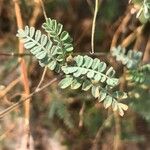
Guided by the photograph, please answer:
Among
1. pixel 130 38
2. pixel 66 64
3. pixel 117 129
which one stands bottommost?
pixel 117 129

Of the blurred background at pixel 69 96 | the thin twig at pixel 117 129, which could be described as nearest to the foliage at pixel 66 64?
the blurred background at pixel 69 96

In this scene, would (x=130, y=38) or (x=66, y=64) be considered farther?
(x=130, y=38)

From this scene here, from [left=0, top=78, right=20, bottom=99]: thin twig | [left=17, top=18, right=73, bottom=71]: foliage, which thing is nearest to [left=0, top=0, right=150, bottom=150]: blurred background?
[left=0, top=78, right=20, bottom=99]: thin twig

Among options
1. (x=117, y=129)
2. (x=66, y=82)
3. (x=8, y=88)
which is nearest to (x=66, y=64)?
(x=66, y=82)

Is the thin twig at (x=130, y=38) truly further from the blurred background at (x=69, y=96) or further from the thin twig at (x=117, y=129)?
the thin twig at (x=117, y=129)

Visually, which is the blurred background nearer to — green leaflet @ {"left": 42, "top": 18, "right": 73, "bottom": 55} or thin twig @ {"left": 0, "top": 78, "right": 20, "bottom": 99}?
thin twig @ {"left": 0, "top": 78, "right": 20, "bottom": 99}

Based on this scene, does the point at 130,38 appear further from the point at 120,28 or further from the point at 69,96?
the point at 69,96

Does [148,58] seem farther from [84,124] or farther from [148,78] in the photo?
[148,78]

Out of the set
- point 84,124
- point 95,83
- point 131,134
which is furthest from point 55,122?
point 95,83
